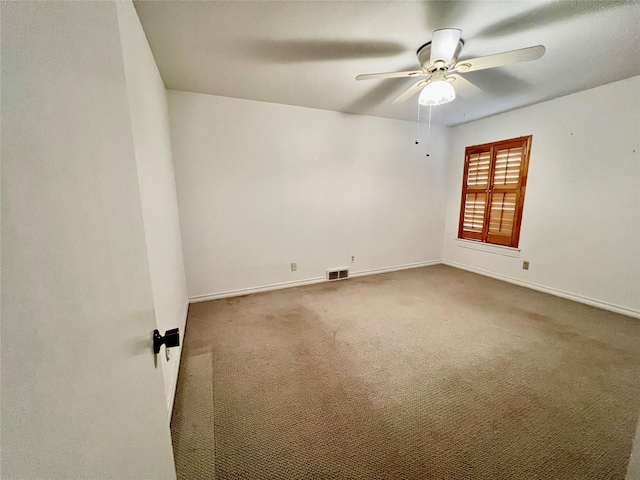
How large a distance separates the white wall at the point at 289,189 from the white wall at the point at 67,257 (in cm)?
239

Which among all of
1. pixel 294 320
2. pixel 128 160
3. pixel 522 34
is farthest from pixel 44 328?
pixel 522 34

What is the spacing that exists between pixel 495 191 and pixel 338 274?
2661 mm

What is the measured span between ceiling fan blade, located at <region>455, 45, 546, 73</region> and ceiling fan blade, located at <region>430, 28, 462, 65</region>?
0.38 ft

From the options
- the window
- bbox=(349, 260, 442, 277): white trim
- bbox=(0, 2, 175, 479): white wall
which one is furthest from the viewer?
bbox=(349, 260, 442, 277): white trim

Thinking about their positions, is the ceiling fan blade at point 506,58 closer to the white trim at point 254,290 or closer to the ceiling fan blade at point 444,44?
the ceiling fan blade at point 444,44

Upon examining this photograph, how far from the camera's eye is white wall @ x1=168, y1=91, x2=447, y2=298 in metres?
2.78

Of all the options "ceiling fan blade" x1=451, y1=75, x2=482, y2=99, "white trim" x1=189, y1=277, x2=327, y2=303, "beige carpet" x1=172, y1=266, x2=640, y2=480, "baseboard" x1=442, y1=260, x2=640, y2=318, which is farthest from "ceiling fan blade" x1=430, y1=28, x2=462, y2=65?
"baseboard" x1=442, y1=260, x2=640, y2=318

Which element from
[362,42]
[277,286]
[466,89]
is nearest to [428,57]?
[362,42]

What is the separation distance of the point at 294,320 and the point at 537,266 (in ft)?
10.7

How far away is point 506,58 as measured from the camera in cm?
158

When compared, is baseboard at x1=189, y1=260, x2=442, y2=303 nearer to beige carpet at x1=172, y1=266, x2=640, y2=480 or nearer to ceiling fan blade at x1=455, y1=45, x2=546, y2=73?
beige carpet at x1=172, y1=266, x2=640, y2=480

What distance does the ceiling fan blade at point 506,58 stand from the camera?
1465 mm

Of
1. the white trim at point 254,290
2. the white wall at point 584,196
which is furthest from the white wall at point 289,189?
the white wall at point 584,196

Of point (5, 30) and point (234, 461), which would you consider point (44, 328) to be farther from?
point (234, 461)
